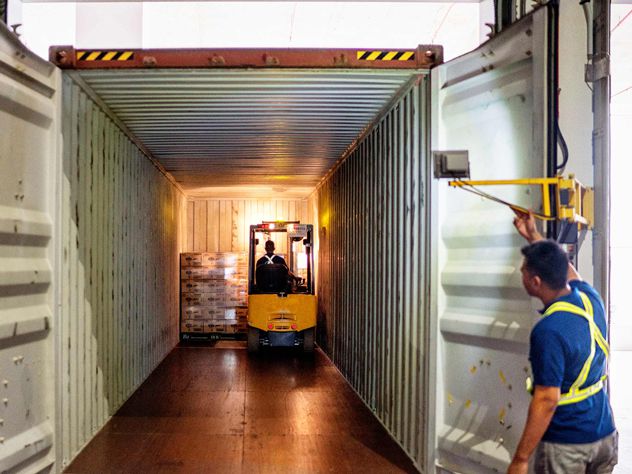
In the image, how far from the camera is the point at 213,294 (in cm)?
1330

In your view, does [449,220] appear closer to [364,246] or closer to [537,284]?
[537,284]

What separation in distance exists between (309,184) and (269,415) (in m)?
6.71

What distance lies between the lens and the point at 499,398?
419 cm

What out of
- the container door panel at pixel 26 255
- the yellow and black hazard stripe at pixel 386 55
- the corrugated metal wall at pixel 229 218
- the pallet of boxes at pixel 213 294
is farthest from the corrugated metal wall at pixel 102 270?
the corrugated metal wall at pixel 229 218

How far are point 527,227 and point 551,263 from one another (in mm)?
838

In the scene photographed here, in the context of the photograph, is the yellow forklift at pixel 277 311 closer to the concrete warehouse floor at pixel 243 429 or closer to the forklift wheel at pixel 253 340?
the forklift wheel at pixel 253 340

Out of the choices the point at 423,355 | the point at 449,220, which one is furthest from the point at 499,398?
the point at 449,220

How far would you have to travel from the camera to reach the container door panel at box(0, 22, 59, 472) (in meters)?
4.04

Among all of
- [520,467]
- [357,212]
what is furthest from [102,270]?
[520,467]

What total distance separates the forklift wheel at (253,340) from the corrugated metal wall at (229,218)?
409cm

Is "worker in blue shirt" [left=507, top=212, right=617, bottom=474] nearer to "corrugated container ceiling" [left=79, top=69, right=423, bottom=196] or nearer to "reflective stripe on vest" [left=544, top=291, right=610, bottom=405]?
"reflective stripe on vest" [left=544, top=291, right=610, bottom=405]

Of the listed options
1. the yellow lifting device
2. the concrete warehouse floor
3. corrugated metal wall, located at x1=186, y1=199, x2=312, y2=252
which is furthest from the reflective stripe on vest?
corrugated metal wall, located at x1=186, y1=199, x2=312, y2=252

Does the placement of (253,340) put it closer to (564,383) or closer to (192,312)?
(192,312)

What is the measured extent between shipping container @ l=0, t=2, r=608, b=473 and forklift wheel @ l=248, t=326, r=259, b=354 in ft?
11.7
